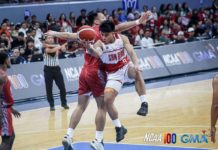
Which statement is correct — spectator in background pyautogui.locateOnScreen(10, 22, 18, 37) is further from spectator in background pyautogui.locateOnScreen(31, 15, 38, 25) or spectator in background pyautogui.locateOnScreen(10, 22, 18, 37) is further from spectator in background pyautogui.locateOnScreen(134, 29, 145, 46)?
spectator in background pyautogui.locateOnScreen(134, 29, 145, 46)

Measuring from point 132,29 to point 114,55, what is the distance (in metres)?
14.0

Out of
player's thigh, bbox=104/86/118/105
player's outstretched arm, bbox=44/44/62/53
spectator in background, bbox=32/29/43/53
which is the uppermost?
player's thigh, bbox=104/86/118/105

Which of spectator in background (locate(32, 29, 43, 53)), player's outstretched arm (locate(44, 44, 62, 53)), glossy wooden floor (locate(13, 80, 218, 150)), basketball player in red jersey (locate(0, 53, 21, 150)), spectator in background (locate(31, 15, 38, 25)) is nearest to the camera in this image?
basketball player in red jersey (locate(0, 53, 21, 150))

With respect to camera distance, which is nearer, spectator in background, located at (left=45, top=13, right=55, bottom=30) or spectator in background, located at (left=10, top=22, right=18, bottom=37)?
spectator in background, located at (left=10, top=22, right=18, bottom=37)

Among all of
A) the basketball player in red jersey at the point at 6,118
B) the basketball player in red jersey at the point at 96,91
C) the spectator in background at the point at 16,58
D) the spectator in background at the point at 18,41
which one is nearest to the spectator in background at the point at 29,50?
the spectator in background at the point at 16,58

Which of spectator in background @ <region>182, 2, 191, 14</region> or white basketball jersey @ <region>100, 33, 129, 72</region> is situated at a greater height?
white basketball jersey @ <region>100, 33, 129, 72</region>

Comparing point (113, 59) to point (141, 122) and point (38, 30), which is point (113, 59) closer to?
point (141, 122)

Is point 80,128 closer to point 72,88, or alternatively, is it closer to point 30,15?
point 72,88

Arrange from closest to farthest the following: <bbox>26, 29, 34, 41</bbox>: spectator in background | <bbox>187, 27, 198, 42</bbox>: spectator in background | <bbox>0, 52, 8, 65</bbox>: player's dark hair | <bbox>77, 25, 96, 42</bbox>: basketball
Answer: <bbox>0, 52, 8, 65</bbox>: player's dark hair, <bbox>77, 25, 96, 42</bbox>: basketball, <bbox>26, 29, 34, 41</bbox>: spectator in background, <bbox>187, 27, 198, 42</bbox>: spectator in background

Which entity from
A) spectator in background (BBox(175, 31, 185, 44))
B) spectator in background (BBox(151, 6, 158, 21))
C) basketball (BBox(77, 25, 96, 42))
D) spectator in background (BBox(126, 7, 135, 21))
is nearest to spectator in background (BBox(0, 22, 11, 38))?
spectator in background (BBox(126, 7, 135, 21))

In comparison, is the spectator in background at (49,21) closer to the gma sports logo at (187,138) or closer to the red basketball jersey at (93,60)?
the gma sports logo at (187,138)

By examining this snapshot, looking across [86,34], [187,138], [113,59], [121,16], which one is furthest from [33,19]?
[86,34]

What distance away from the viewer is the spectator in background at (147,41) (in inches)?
842

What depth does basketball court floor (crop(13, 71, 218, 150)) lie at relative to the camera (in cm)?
1056
